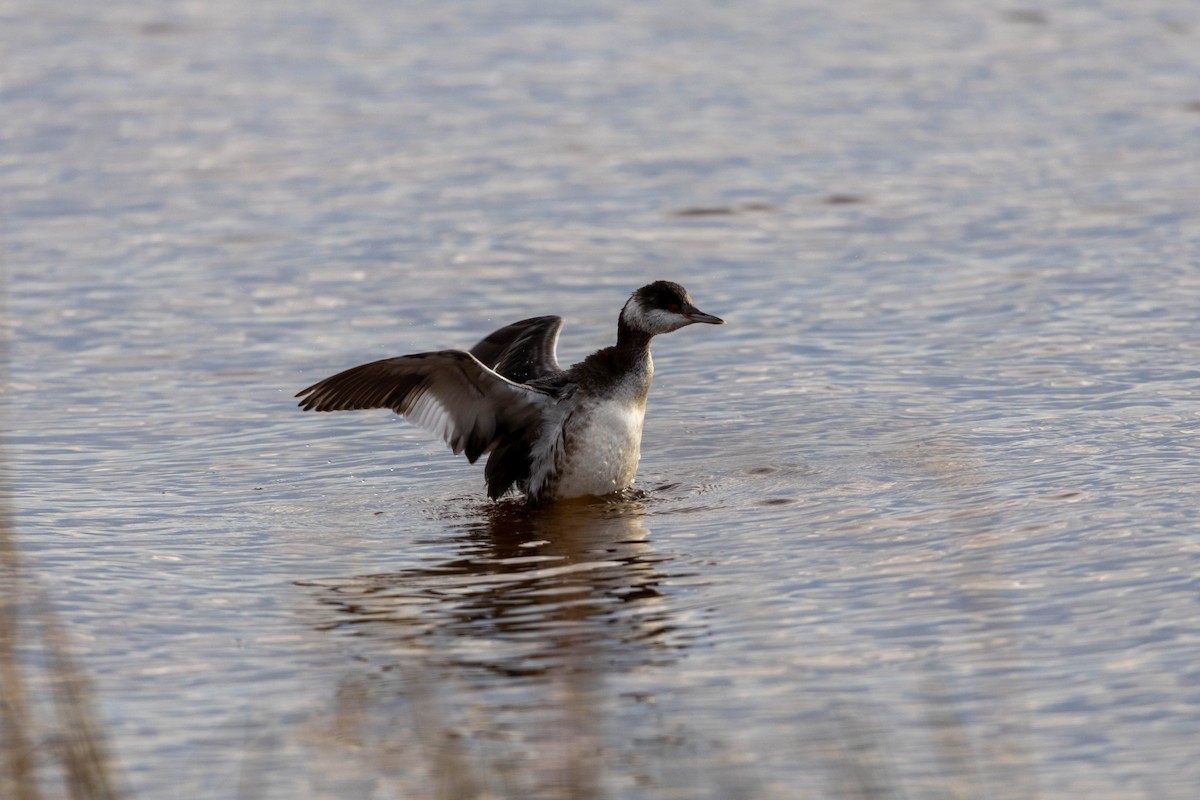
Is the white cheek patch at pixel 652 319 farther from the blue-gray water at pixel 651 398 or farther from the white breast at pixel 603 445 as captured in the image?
the blue-gray water at pixel 651 398

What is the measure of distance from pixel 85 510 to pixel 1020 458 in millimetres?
5275

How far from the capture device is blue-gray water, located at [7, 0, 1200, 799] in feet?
23.0

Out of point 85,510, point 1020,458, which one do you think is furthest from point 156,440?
point 1020,458

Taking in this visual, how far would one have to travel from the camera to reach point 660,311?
1088 cm

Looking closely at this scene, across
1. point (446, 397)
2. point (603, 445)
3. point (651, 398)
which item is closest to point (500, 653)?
point (603, 445)

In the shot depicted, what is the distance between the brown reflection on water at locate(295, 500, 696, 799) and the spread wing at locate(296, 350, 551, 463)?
0.55m

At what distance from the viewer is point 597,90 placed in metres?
22.0

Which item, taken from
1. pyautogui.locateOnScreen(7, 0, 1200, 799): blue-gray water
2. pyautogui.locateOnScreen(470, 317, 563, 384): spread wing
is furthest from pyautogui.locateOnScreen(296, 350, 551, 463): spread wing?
pyautogui.locateOnScreen(470, 317, 563, 384): spread wing

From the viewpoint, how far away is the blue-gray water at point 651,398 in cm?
701

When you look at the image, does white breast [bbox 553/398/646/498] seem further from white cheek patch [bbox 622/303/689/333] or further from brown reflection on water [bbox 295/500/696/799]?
white cheek patch [bbox 622/303/689/333]

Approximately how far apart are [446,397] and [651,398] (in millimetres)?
2514

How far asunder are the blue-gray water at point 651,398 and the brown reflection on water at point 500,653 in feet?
0.10

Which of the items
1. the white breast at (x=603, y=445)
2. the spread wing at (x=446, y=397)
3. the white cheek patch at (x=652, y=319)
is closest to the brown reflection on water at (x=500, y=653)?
the white breast at (x=603, y=445)

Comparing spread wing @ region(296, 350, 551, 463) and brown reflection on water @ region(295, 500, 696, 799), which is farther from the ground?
spread wing @ region(296, 350, 551, 463)
